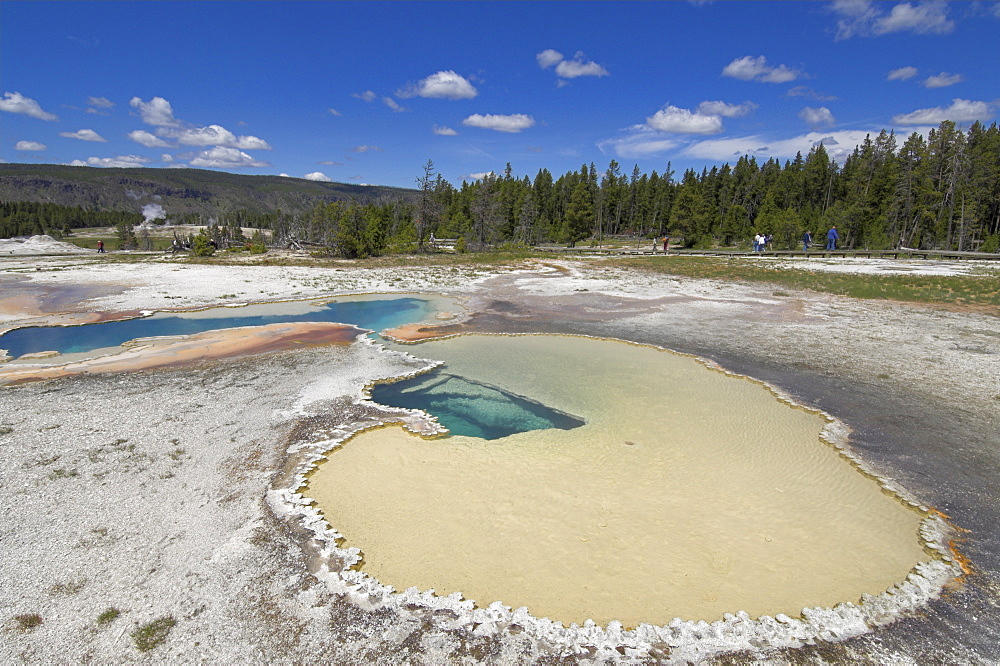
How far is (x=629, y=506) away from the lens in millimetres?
7367

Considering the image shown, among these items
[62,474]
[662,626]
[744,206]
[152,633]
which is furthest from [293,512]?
[744,206]

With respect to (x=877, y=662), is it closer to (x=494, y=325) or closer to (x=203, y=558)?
(x=203, y=558)

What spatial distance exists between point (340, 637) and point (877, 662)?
5.48 metres

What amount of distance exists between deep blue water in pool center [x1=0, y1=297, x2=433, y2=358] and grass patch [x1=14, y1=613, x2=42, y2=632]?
13.6 metres

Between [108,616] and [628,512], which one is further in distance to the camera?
[628,512]

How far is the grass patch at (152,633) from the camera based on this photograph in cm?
474

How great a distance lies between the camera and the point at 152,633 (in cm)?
488

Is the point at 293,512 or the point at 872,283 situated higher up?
the point at 872,283

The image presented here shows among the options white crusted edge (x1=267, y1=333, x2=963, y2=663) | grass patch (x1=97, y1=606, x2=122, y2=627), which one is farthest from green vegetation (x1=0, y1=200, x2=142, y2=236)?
white crusted edge (x1=267, y1=333, x2=963, y2=663)

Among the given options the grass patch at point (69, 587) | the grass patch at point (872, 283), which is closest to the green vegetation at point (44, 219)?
the grass patch at point (872, 283)

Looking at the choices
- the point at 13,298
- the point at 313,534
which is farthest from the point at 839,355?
the point at 13,298

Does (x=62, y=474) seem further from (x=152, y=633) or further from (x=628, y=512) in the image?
(x=628, y=512)

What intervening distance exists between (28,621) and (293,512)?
2799mm

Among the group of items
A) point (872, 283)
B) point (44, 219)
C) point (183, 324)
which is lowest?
point (183, 324)
